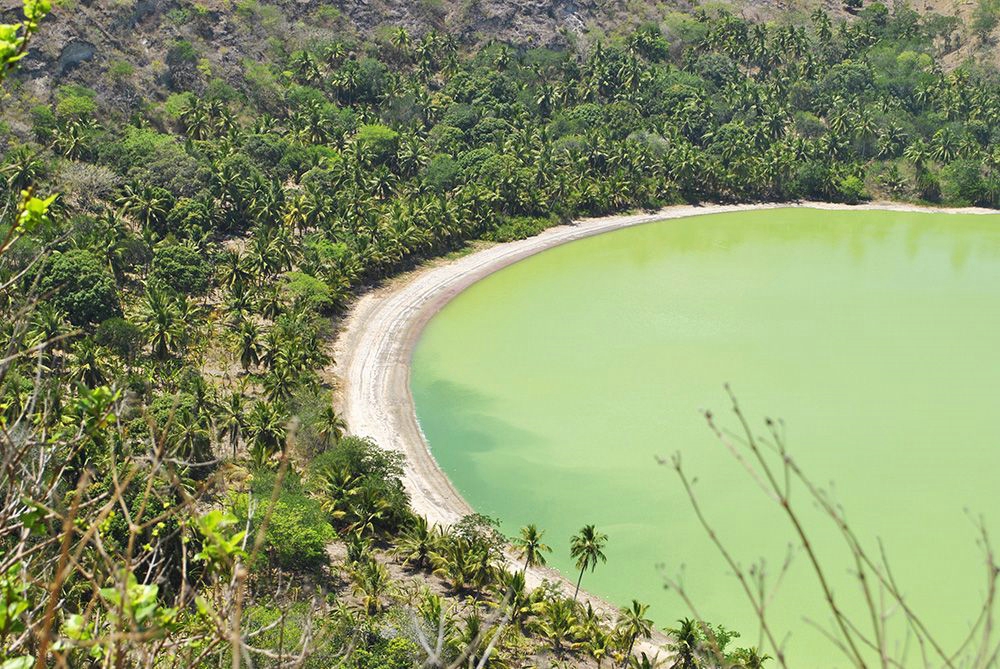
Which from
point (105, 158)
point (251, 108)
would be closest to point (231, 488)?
point (105, 158)

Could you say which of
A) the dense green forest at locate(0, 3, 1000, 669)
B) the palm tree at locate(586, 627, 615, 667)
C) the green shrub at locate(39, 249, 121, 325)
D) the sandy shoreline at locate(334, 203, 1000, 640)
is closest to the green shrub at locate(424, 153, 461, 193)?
the dense green forest at locate(0, 3, 1000, 669)

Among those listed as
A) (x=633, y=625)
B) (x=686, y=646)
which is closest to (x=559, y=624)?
(x=633, y=625)

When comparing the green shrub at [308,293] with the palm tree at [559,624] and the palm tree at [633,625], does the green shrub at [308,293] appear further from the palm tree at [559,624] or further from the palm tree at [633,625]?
the palm tree at [633,625]

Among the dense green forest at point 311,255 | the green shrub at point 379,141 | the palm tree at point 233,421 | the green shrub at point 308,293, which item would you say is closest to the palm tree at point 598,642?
the dense green forest at point 311,255

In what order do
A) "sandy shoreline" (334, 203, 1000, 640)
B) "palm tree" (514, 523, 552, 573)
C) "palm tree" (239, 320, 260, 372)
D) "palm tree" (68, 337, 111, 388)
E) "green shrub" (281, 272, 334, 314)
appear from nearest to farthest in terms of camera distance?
"palm tree" (514, 523, 552, 573), "palm tree" (68, 337, 111, 388), "sandy shoreline" (334, 203, 1000, 640), "palm tree" (239, 320, 260, 372), "green shrub" (281, 272, 334, 314)

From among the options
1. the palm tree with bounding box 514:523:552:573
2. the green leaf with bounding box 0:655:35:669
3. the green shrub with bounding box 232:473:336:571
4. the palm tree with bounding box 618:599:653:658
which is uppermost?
the green leaf with bounding box 0:655:35:669

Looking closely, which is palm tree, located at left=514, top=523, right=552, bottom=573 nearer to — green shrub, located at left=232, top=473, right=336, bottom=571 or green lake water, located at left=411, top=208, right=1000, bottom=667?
green lake water, located at left=411, top=208, right=1000, bottom=667

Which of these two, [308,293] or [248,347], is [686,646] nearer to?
[248,347]
